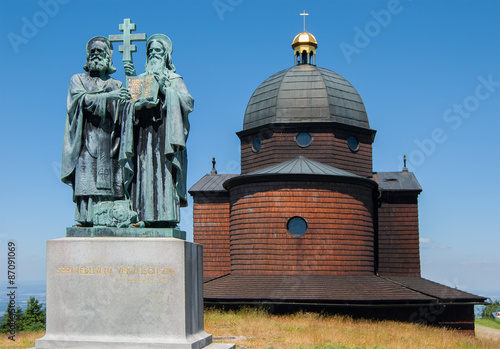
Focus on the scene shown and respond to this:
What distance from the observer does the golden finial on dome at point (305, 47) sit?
32.6 m

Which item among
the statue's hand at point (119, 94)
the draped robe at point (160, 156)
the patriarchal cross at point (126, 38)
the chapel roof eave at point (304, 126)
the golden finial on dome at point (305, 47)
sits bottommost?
the draped robe at point (160, 156)

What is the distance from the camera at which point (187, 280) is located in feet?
25.6

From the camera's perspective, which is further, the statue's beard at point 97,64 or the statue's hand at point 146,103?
the statue's beard at point 97,64

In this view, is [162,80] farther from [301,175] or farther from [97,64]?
[301,175]

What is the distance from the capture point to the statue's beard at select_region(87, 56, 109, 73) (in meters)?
8.84

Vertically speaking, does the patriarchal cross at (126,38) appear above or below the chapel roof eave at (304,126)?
below

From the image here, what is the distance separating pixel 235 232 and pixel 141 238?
1827 cm

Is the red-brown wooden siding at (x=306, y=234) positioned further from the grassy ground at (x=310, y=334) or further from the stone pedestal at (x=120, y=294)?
the stone pedestal at (x=120, y=294)

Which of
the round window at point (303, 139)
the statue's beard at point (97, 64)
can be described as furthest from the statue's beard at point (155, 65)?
the round window at point (303, 139)

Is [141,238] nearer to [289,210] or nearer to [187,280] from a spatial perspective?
[187,280]

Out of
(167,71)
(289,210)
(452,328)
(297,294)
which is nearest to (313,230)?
(289,210)

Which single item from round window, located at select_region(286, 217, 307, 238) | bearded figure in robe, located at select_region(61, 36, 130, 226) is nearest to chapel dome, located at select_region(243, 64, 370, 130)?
round window, located at select_region(286, 217, 307, 238)

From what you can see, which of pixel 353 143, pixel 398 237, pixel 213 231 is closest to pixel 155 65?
pixel 213 231

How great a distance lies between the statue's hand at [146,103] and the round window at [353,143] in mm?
21835
